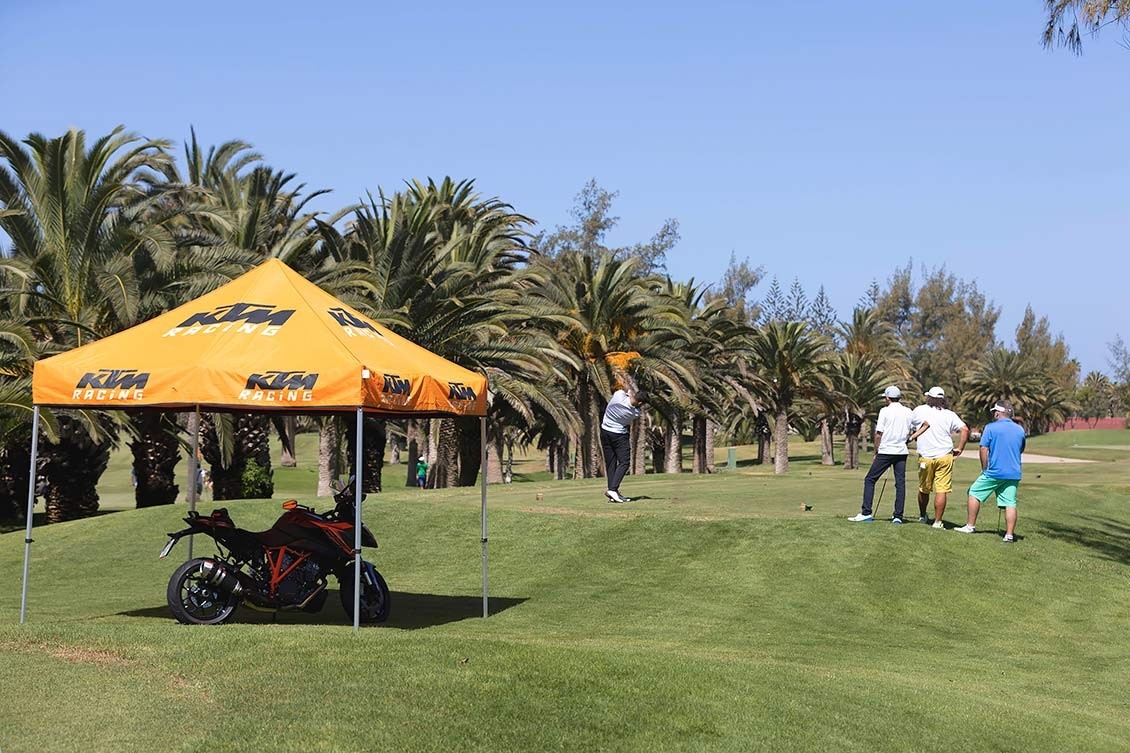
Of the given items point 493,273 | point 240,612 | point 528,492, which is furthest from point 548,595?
point 493,273

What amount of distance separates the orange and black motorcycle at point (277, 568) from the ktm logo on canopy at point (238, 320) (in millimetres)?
1852

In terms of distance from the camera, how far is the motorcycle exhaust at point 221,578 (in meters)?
11.8

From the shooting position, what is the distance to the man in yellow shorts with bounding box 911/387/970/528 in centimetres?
1820

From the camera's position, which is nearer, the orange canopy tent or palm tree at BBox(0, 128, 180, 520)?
the orange canopy tent

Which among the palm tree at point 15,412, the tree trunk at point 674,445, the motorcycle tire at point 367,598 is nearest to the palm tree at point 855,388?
the tree trunk at point 674,445

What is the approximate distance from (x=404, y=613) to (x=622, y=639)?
2959 millimetres

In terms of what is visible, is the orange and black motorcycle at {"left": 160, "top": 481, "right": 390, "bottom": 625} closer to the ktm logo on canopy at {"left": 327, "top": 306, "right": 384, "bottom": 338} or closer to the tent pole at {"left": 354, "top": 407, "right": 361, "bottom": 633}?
the tent pole at {"left": 354, "top": 407, "right": 361, "bottom": 633}

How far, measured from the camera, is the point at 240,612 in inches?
559

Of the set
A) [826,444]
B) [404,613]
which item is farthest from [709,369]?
[404,613]

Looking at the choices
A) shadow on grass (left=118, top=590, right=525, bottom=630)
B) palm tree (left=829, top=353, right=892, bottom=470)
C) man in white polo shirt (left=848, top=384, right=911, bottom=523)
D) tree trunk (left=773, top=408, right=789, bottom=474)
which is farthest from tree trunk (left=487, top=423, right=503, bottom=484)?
shadow on grass (left=118, top=590, right=525, bottom=630)

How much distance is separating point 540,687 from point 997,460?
11543 millimetres

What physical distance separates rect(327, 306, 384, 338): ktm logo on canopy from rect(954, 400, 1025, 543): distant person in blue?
9.67m

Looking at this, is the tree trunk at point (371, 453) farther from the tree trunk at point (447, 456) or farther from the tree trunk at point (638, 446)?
the tree trunk at point (638, 446)

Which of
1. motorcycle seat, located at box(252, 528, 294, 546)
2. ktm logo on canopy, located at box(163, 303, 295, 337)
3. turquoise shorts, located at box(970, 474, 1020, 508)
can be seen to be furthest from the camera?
turquoise shorts, located at box(970, 474, 1020, 508)
